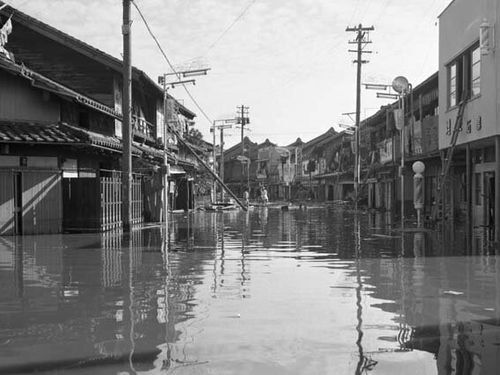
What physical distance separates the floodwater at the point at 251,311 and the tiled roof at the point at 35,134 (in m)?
5.12

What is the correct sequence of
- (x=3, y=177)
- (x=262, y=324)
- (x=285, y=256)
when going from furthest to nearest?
(x=3, y=177) < (x=285, y=256) < (x=262, y=324)

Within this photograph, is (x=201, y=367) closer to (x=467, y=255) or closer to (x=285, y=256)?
(x=285, y=256)

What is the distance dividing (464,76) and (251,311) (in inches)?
603

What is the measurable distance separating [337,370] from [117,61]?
73.3ft

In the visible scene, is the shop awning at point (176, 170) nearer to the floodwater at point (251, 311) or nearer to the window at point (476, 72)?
the window at point (476, 72)

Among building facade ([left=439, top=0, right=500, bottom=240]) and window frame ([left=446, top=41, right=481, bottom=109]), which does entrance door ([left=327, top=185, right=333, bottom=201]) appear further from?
window frame ([left=446, top=41, right=481, bottom=109])

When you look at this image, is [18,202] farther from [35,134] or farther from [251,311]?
[251,311]

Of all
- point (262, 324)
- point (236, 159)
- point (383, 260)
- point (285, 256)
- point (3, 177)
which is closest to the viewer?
point (262, 324)

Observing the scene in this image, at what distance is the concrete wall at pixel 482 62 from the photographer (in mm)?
16828

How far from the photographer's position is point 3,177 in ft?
62.5

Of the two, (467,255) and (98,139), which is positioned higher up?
(98,139)

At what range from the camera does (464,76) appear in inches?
791

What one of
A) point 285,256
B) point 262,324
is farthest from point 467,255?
point 262,324

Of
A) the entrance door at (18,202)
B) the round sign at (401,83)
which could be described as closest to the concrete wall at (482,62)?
the round sign at (401,83)
